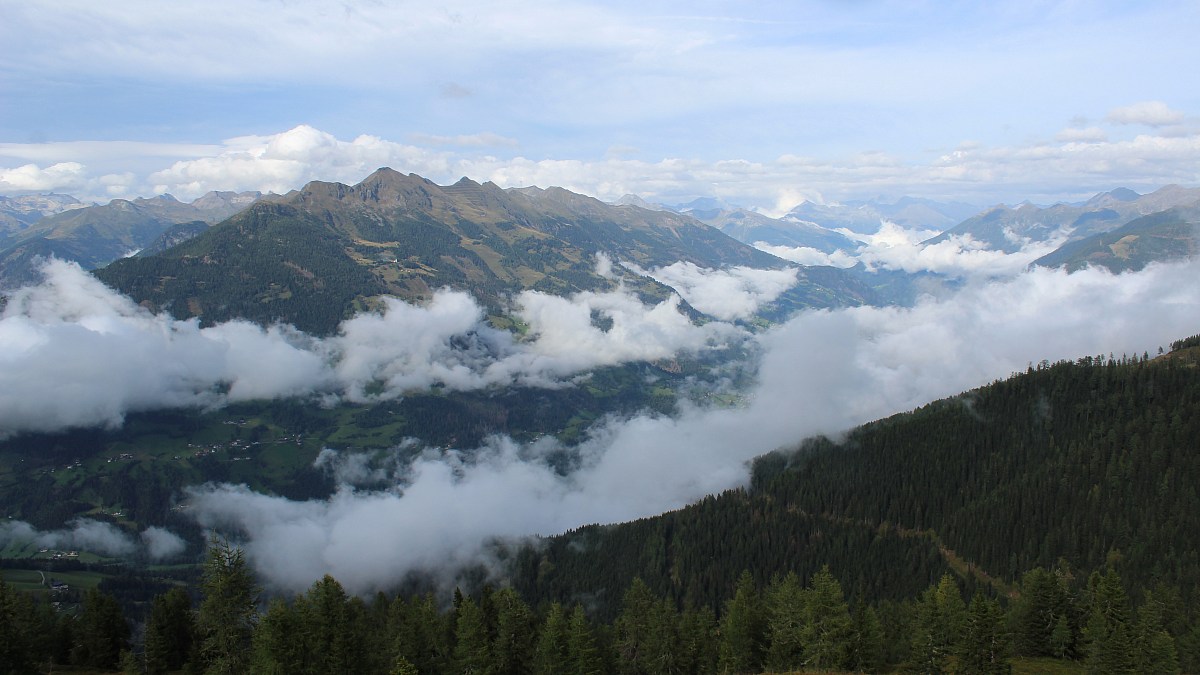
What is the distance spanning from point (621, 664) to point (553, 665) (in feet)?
51.1

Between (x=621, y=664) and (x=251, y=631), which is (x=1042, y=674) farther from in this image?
(x=251, y=631)

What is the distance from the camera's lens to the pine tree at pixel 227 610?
54875 mm

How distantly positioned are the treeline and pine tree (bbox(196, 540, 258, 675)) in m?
0.12

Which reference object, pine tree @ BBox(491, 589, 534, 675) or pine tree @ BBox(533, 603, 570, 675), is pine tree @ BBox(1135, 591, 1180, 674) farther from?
pine tree @ BBox(491, 589, 534, 675)

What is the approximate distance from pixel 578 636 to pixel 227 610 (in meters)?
34.5

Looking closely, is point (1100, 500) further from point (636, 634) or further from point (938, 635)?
point (636, 634)

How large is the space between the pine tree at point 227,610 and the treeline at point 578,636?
0.12 meters

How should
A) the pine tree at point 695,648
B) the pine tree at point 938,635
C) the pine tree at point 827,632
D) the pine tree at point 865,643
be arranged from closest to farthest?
the pine tree at point 827,632 → the pine tree at point 938,635 → the pine tree at point 865,643 → the pine tree at point 695,648

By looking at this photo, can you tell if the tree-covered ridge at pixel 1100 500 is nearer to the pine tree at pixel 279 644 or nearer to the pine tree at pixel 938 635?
the pine tree at pixel 938 635

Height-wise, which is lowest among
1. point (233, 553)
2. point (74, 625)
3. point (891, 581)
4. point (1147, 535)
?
point (891, 581)

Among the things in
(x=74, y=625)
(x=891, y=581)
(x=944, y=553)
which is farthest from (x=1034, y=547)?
(x=74, y=625)

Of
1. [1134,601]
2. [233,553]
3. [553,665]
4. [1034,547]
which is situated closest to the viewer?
[233,553]

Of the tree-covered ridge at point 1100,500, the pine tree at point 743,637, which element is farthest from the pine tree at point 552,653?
the tree-covered ridge at point 1100,500

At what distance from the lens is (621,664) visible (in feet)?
276
